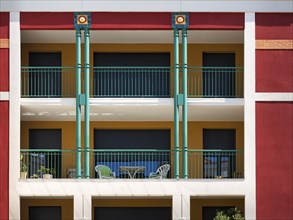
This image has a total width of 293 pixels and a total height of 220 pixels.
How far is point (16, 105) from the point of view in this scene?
30641mm

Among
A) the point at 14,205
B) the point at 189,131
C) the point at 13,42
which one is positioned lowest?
the point at 14,205

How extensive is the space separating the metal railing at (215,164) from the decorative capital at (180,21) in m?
4.94

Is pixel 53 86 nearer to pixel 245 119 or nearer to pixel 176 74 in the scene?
pixel 176 74

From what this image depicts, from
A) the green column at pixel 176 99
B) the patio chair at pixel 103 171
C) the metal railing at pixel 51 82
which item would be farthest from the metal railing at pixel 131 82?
the patio chair at pixel 103 171

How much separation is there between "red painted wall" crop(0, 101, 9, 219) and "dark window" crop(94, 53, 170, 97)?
393 centimetres

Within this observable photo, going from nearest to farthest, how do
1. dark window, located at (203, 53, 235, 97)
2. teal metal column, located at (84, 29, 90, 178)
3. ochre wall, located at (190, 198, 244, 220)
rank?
teal metal column, located at (84, 29, 90, 178)
ochre wall, located at (190, 198, 244, 220)
dark window, located at (203, 53, 235, 97)

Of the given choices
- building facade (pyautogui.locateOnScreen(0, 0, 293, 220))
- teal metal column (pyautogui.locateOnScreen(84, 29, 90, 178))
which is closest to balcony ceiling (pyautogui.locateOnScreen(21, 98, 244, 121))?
building facade (pyautogui.locateOnScreen(0, 0, 293, 220))

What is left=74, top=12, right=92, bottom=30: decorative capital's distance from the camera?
31.0 meters

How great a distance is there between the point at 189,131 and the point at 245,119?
3328mm

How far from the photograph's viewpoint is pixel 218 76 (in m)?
33.5

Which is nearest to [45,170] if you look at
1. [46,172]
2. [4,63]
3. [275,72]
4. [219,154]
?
[46,172]

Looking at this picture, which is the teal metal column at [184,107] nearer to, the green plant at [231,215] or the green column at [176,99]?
the green column at [176,99]

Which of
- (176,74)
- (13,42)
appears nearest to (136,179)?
(176,74)

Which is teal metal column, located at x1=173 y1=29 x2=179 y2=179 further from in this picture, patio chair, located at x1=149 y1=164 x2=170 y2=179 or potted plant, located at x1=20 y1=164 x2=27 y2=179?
potted plant, located at x1=20 y1=164 x2=27 y2=179
